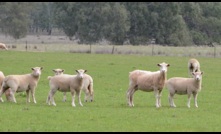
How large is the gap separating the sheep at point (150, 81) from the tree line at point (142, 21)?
64.1m

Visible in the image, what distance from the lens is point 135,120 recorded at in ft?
60.8

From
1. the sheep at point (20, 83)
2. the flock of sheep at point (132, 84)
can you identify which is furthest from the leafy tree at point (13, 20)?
the flock of sheep at point (132, 84)

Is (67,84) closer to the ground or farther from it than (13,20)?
farther from it

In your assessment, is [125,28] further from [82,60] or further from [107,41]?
[82,60]

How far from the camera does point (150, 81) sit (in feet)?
75.4

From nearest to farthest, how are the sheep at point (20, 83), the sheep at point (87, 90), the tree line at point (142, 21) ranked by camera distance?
the sheep at point (20, 83) → the sheep at point (87, 90) → the tree line at point (142, 21)

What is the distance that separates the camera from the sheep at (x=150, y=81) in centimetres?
2280

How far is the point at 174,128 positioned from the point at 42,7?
128 m

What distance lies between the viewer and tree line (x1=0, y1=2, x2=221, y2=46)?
8850 centimetres

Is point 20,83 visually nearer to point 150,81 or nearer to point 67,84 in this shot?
point 67,84

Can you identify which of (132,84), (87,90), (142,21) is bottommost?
(87,90)

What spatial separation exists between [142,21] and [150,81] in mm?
66987

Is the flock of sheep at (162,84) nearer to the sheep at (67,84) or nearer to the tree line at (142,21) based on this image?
Answer: the sheep at (67,84)

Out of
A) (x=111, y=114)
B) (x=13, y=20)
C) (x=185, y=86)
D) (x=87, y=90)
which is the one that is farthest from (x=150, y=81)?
(x=13, y=20)
